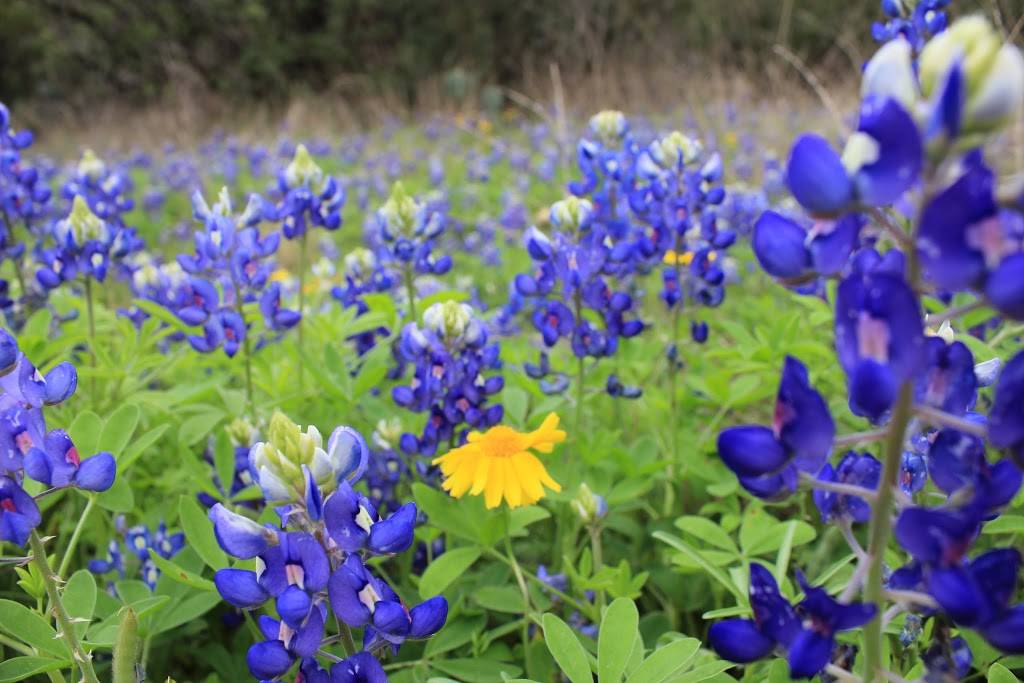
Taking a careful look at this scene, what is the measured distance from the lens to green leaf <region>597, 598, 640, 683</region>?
122 cm

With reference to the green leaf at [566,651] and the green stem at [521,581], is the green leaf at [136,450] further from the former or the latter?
the green leaf at [566,651]

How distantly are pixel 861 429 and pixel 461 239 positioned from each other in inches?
161

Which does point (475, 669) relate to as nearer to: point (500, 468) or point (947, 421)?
point (500, 468)

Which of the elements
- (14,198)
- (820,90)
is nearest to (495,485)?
(14,198)

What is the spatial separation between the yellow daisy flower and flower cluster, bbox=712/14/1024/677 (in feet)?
2.30

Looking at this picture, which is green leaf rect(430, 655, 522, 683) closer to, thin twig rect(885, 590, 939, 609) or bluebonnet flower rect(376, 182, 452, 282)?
thin twig rect(885, 590, 939, 609)

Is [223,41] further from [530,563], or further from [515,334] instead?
[530,563]

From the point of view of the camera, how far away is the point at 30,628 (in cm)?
131

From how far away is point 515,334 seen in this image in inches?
135

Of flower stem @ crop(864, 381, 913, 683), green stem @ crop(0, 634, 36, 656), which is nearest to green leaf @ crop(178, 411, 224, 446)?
green stem @ crop(0, 634, 36, 656)

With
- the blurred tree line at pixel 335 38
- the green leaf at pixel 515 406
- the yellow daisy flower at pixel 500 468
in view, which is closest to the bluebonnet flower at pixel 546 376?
the green leaf at pixel 515 406

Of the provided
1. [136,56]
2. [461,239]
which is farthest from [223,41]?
[461,239]

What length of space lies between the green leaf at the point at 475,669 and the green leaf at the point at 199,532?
42cm

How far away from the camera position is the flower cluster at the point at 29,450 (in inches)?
46.0
